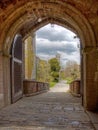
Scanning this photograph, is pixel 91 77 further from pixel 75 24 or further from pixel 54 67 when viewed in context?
pixel 54 67

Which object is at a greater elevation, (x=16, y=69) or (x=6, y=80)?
(x=16, y=69)

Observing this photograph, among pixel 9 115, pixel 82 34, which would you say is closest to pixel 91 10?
pixel 82 34

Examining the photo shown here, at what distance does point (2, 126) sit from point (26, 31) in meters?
7.46

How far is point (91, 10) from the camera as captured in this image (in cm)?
851

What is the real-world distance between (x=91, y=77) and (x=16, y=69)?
3.92 meters

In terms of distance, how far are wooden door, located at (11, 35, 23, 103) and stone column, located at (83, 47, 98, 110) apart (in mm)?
3040

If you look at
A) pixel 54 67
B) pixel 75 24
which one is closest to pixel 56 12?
pixel 75 24

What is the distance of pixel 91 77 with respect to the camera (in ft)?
28.6

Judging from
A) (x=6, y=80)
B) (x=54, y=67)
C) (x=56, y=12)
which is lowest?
(x=6, y=80)

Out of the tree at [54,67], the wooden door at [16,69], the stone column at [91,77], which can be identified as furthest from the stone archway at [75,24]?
the tree at [54,67]

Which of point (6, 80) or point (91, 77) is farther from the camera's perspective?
point (6, 80)

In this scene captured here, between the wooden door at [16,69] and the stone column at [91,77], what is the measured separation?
3040 mm

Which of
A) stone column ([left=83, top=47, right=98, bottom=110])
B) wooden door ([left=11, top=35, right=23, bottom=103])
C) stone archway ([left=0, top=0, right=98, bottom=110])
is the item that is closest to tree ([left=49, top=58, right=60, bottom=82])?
wooden door ([left=11, top=35, right=23, bottom=103])

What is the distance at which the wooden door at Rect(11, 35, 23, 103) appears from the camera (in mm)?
10718
